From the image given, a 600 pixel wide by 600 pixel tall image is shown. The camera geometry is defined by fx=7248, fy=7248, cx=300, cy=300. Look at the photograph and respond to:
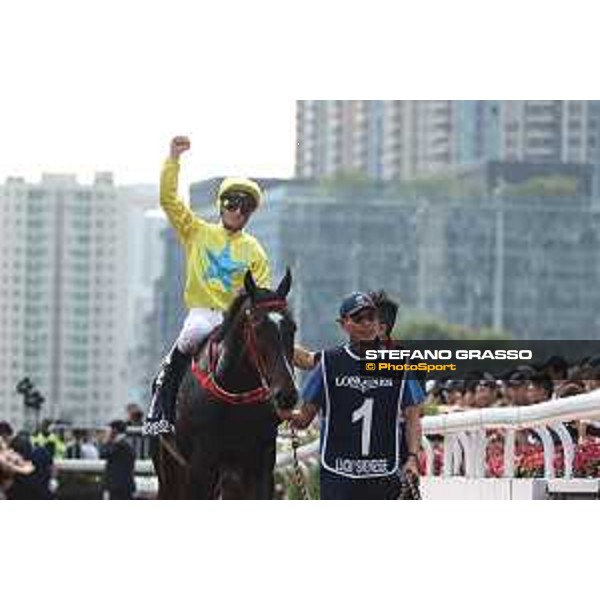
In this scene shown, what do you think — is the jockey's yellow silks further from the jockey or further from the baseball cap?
the baseball cap

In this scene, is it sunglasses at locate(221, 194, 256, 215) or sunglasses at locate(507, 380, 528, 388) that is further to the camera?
sunglasses at locate(507, 380, 528, 388)

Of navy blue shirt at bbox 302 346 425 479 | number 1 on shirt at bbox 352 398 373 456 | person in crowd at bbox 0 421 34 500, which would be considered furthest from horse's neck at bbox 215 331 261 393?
person in crowd at bbox 0 421 34 500

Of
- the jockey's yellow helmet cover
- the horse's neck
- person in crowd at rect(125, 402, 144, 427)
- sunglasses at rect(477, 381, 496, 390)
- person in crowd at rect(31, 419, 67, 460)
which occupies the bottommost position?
person in crowd at rect(31, 419, 67, 460)

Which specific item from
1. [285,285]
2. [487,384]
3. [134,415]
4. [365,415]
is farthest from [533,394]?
[134,415]

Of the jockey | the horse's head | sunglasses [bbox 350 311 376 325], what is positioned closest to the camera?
the horse's head

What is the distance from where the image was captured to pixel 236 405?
34.1m

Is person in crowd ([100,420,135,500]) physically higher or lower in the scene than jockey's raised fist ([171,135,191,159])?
lower

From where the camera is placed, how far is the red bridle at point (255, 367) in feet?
112

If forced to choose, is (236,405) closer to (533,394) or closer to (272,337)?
(272,337)

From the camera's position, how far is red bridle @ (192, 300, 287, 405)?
112 ft

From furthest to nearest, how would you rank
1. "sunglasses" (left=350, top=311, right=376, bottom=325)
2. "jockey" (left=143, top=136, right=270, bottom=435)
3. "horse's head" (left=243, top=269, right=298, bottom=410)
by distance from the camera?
"sunglasses" (left=350, top=311, right=376, bottom=325), "jockey" (left=143, top=136, right=270, bottom=435), "horse's head" (left=243, top=269, right=298, bottom=410)

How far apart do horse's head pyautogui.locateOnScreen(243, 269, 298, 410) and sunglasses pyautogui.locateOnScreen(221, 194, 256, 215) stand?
1.04 feet
